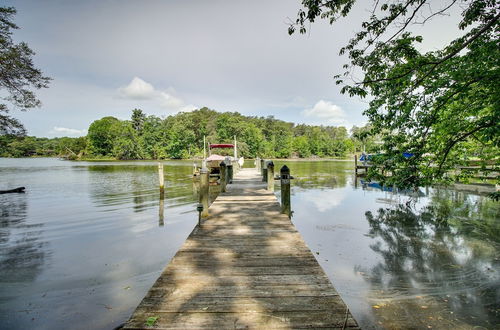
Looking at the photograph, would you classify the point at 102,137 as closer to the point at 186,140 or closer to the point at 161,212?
the point at 186,140

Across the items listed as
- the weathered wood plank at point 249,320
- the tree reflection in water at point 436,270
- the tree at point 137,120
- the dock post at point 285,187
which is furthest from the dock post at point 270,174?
the tree at point 137,120

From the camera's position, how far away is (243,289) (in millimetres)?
3125

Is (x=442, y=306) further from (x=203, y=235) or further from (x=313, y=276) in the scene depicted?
(x=203, y=235)

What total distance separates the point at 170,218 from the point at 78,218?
368cm

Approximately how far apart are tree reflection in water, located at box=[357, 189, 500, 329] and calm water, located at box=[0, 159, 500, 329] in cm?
2

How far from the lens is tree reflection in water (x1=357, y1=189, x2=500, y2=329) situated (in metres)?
4.15

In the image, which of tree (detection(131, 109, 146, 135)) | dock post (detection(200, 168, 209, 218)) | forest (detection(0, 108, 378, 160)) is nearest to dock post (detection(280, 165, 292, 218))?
dock post (detection(200, 168, 209, 218))

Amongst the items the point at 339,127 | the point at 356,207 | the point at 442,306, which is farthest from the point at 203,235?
the point at 339,127

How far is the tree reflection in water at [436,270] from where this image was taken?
415cm

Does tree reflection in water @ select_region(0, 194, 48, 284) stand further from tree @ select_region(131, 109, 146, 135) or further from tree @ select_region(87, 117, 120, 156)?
tree @ select_region(131, 109, 146, 135)

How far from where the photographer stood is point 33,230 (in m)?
8.99

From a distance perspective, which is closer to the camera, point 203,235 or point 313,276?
point 313,276

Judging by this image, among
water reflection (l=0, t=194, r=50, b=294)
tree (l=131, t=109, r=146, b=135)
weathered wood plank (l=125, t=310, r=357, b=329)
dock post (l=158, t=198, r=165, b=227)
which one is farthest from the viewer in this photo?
tree (l=131, t=109, r=146, b=135)

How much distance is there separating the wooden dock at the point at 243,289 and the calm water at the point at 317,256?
1468 mm
